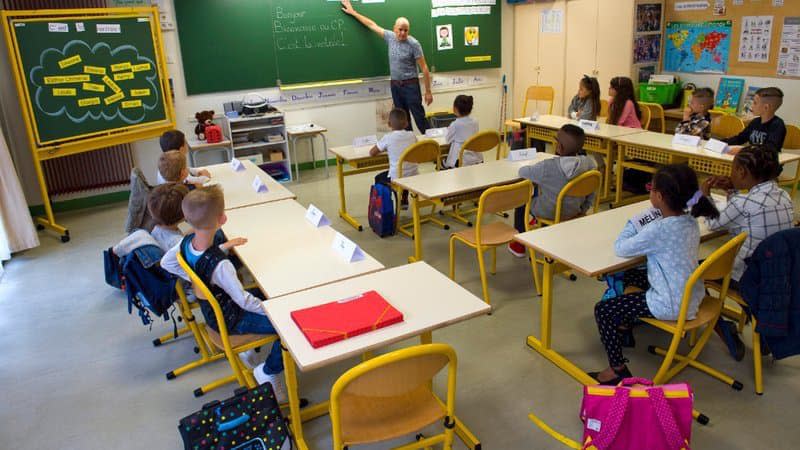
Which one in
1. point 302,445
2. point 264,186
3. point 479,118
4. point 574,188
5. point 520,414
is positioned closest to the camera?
point 302,445

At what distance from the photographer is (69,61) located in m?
5.10

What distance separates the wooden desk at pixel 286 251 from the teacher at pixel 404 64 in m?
3.78

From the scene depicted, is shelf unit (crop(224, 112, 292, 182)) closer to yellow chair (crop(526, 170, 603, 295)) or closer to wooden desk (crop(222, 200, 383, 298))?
wooden desk (crop(222, 200, 383, 298))

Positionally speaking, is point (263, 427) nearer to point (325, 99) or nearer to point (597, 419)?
point (597, 419)

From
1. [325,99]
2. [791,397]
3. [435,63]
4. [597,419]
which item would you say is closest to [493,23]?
[435,63]

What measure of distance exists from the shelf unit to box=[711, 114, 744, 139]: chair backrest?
4364 mm

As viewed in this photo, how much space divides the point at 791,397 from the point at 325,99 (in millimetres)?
5751

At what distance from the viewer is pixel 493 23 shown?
26.3 ft

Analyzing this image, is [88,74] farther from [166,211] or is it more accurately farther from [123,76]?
[166,211]

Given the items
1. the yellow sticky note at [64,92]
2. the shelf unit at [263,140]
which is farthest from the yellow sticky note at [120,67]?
the shelf unit at [263,140]

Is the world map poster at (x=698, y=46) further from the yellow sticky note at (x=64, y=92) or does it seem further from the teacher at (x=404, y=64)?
the yellow sticky note at (x=64, y=92)

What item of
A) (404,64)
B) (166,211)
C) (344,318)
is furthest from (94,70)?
(344,318)

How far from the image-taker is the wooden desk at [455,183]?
3689 mm

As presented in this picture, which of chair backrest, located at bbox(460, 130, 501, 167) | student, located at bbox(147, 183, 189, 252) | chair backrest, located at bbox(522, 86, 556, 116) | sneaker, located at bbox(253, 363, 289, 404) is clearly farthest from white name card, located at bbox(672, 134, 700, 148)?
student, located at bbox(147, 183, 189, 252)
